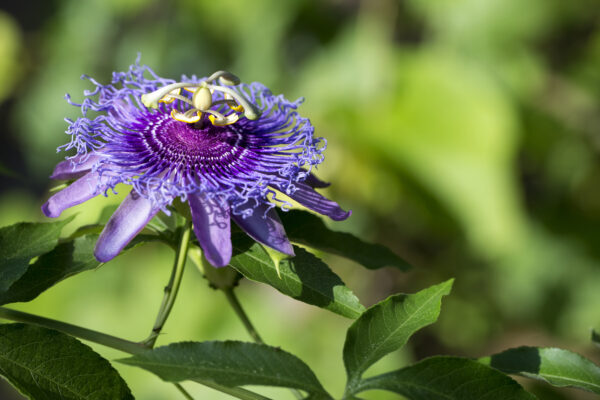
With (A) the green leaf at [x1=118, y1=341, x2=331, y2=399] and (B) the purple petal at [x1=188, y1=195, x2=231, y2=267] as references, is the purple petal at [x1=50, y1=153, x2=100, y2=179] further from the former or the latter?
(A) the green leaf at [x1=118, y1=341, x2=331, y2=399]

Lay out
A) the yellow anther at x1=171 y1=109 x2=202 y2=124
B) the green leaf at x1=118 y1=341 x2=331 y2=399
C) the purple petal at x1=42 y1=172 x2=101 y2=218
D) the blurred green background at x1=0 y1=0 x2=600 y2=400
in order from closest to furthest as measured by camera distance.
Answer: the green leaf at x1=118 y1=341 x2=331 y2=399 < the purple petal at x1=42 y1=172 x2=101 y2=218 < the yellow anther at x1=171 y1=109 x2=202 y2=124 < the blurred green background at x1=0 y1=0 x2=600 y2=400

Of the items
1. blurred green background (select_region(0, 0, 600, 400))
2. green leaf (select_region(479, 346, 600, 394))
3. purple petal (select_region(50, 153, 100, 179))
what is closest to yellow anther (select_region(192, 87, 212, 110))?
purple petal (select_region(50, 153, 100, 179))

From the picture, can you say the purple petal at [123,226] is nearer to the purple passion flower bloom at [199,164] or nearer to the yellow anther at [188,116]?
the purple passion flower bloom at [199,164]

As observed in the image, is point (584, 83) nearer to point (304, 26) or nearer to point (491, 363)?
point (304, 26)

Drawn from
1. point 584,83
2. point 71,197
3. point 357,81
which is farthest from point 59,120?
point 71,197

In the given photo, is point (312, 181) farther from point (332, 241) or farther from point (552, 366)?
point (552, 366)

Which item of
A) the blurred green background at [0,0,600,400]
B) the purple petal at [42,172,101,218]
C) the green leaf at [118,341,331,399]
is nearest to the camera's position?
the green leaf at [118,341,331,399]

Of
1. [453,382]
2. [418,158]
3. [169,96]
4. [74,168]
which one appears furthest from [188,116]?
[418,158]

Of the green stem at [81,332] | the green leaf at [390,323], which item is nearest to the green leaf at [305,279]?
the green leaf at [390,323]
